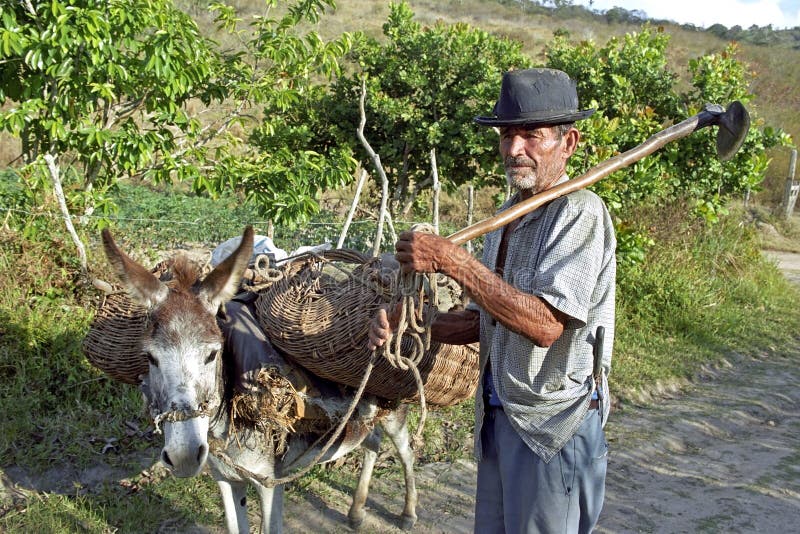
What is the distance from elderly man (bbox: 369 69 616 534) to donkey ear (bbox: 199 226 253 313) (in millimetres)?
637

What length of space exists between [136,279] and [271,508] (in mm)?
1354

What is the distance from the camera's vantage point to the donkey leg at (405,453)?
3986 millimetres

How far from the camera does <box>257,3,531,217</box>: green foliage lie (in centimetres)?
877

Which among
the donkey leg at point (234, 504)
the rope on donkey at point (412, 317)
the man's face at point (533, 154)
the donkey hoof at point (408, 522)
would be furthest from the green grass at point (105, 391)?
the man's face at point (533, 154)

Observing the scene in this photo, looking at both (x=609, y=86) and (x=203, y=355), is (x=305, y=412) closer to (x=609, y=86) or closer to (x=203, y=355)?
(x=203, y=355)

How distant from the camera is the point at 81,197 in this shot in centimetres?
525

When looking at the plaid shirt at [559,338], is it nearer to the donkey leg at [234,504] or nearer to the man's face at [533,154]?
the man's face at [533,154]

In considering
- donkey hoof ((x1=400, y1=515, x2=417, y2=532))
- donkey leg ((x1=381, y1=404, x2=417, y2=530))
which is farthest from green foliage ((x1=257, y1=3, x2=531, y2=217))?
donkey hoof ((x1=400, y1=515, x2=417, y2=532))

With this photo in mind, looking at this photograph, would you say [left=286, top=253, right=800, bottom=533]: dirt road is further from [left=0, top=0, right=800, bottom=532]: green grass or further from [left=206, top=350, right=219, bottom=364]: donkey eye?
[left=206, top=350, right=219, bottom=364]: donkey eye

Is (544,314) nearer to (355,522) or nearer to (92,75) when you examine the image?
(355,522)

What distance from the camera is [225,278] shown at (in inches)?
102

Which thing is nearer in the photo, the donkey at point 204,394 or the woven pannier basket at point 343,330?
the donkey at point 204,394

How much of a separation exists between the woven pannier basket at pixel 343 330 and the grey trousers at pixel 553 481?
601mm

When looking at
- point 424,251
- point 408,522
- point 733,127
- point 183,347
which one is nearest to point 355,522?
point 408,522
